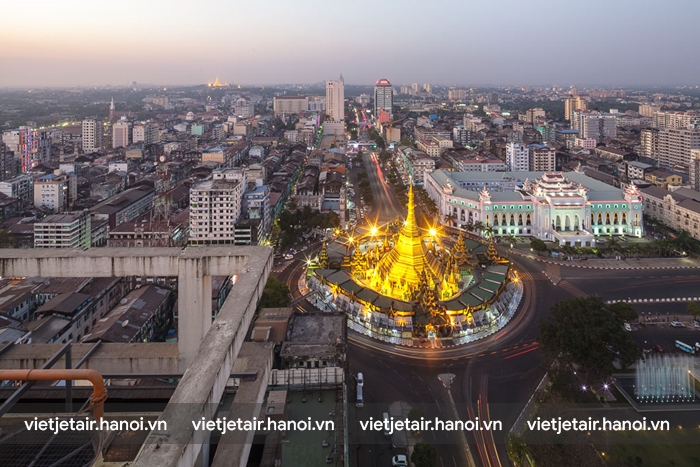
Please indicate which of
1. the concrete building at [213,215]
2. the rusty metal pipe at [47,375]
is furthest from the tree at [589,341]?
the concrete building at [213,215]

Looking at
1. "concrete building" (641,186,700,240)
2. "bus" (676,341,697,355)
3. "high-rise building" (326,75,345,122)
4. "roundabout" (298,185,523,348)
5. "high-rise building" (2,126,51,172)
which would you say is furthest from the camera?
"high-rise building" (326,75,345,122)

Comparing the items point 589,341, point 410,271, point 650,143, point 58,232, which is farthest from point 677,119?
point 58,232

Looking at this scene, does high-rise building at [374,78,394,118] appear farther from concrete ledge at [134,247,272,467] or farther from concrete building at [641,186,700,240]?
concrete ledge at [134,247,272,467]

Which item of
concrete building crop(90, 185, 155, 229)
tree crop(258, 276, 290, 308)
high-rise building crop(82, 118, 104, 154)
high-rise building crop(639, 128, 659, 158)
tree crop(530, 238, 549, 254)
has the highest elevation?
high-rise building crop(82, 118, 104, 154)

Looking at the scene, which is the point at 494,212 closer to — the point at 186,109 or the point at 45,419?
the point at 45,419

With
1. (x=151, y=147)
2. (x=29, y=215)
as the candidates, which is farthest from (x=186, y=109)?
(x=29, y=215)

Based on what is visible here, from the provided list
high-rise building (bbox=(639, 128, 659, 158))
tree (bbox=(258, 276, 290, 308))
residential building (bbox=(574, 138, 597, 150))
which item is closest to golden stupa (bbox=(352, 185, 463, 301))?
tree (bbox=(258, 276, 290, 308))
